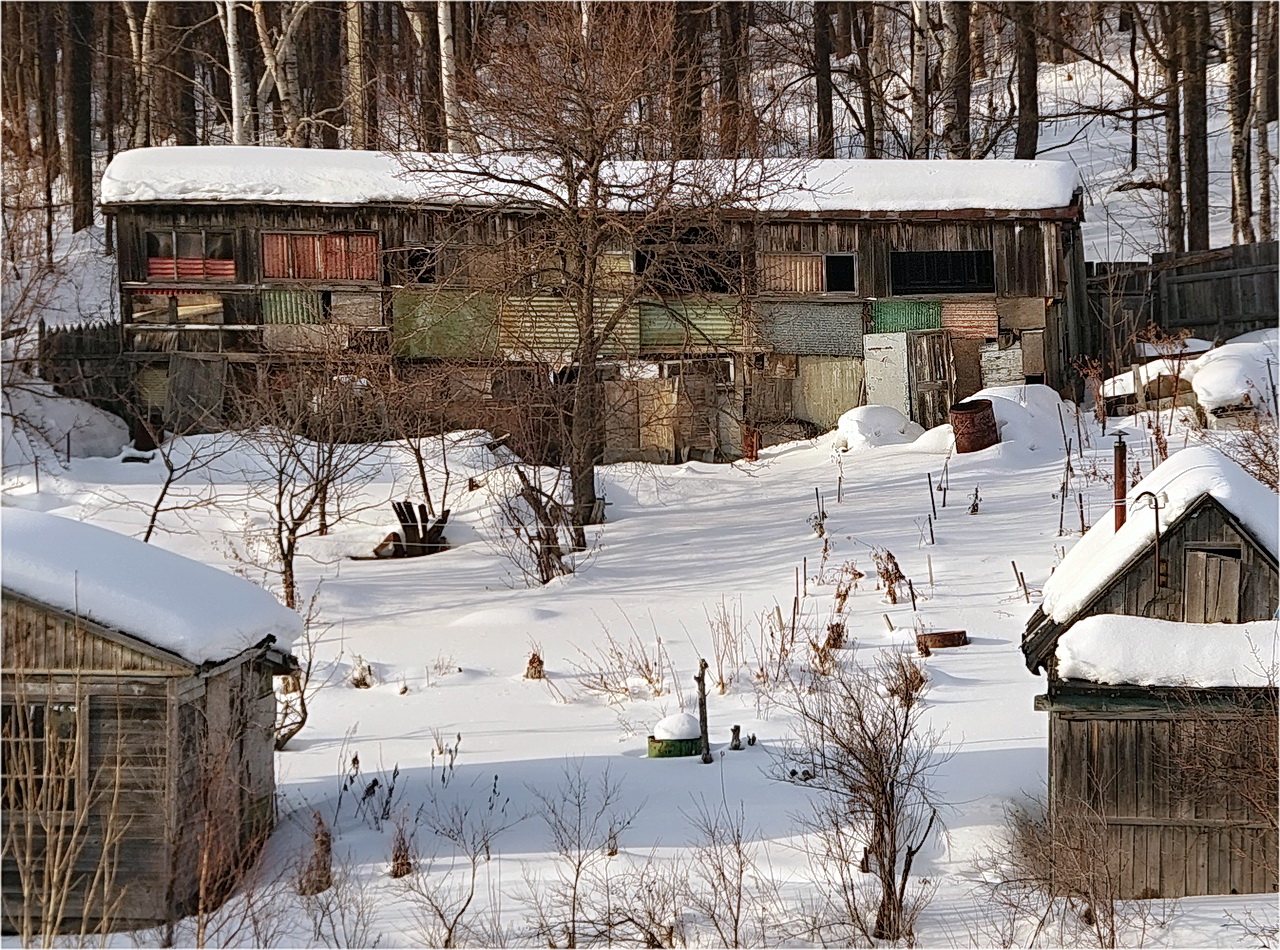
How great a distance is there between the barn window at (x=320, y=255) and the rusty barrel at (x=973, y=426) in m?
11.2

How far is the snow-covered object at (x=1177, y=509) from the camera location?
8.86 metres

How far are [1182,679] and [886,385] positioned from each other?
1607 cm

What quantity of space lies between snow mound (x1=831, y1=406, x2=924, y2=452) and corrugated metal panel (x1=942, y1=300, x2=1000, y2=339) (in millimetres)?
3550

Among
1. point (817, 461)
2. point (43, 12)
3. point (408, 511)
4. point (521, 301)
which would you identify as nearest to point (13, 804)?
point (408, 511)

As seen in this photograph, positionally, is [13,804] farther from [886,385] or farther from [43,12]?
[43,12]

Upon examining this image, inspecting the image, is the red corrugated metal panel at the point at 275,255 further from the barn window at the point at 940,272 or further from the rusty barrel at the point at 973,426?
the rusty barrel at the point at 973,426

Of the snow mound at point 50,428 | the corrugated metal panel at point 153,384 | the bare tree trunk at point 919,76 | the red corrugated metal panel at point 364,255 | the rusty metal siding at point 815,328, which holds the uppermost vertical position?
the bare tree trunk at point 919,76

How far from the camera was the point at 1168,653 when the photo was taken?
8.88 m

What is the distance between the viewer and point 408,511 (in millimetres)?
18422

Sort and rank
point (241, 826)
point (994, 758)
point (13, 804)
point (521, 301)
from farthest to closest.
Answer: point (521, 301) → point (994, 758) → point (241, 826) → point (13, 804)

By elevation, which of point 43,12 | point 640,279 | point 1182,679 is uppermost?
point 43,12

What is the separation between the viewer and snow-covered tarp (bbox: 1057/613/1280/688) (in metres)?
8.76

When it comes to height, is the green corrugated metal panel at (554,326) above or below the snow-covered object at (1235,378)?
above

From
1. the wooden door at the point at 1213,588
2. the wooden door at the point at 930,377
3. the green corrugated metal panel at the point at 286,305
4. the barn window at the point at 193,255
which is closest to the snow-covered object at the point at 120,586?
the wooden door at the point at 1213,588
